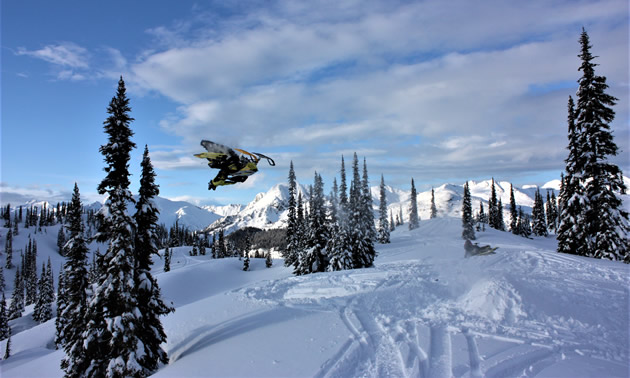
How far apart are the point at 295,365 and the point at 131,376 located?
868 centimetres

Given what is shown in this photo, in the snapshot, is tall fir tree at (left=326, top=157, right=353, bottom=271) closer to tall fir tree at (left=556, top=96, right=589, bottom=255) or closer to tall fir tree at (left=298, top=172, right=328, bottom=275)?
tall fir tree at (left=298, top=172, right=328, bottom=275)

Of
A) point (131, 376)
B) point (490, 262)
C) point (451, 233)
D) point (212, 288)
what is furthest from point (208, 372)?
point (451, 233)

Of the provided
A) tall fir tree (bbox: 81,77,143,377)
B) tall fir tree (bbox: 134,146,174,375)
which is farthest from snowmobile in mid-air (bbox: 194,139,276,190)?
tall fir tree (bbox: 134,146,174,375)

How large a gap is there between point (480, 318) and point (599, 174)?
1964cm

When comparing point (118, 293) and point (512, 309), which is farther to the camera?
point (118, 293)

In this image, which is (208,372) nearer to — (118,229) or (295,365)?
(295,365)

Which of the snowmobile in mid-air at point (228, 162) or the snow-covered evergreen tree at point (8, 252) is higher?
the snowmobile in mid-air at point (228, 162)

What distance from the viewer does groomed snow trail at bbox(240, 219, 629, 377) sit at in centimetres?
913

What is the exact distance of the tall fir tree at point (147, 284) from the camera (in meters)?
15.2

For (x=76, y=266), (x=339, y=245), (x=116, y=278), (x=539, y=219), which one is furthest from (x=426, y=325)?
(x=539, y=219)

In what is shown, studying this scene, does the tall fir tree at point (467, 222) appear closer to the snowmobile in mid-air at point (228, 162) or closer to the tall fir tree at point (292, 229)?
A: the tall fir tree at point (292, 229)

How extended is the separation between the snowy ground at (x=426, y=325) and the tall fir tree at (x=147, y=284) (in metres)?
1.14

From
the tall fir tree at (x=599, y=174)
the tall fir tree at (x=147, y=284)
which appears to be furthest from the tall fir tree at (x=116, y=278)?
the tall fir tree at (x=599, y=174)

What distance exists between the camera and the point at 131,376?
13.7 meters
